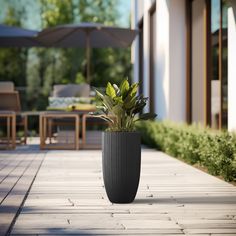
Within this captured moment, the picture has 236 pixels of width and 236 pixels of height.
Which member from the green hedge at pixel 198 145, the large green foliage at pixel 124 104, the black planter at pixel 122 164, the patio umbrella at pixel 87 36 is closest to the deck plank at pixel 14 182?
the black planter at pixel 122 164

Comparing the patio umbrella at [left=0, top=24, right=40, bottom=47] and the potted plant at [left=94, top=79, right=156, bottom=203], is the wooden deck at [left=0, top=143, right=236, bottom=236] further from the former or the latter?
the patio umbrella at [left=0, top=24, right=40, bottom=47]

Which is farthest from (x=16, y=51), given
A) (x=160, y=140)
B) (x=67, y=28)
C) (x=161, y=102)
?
(x=160, y=140)

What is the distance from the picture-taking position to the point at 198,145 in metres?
7.47

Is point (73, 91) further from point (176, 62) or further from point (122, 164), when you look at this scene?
point (122, 164)

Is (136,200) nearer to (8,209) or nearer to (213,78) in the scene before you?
(8,209)

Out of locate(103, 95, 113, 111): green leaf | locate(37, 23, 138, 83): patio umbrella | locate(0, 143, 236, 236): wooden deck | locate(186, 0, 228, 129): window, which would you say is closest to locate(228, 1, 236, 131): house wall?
locate(186, 0, 228, 129): window

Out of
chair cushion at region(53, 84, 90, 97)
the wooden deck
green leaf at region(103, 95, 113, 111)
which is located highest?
chair cushion at region(53, 84, 90, 97)

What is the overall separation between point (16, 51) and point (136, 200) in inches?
829

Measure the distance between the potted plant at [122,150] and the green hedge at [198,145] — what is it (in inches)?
57.0

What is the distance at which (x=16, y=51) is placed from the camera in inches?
984

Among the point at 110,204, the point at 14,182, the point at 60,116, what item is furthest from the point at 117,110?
the point at 60,116

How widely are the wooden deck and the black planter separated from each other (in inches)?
5.2

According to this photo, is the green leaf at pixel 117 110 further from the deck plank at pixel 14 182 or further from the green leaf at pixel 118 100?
the deck plank at pixel 14 182

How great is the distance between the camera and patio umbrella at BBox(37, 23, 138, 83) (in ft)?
44.0
